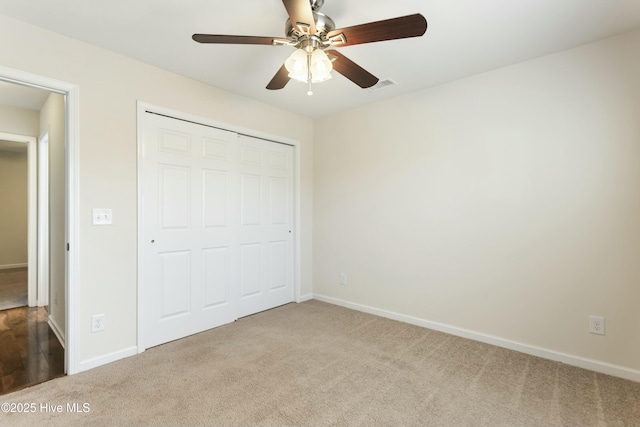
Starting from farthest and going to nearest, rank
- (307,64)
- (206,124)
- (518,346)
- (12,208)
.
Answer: (12,208), (206,124), (518,346), (307,64)

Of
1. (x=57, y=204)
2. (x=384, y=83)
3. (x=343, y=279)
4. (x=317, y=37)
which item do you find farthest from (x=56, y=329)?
(x=384, y=83)

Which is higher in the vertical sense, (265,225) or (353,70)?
(353,70)

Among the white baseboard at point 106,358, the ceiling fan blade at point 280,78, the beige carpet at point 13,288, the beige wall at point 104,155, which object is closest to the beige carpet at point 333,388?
the white baseboard at point 106,358

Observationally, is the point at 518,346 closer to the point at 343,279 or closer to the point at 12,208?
the point at 343,279

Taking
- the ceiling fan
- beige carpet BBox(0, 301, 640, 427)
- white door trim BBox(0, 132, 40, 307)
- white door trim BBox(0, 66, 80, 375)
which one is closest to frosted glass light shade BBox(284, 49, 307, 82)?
the ceiling fan

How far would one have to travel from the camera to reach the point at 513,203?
262cm

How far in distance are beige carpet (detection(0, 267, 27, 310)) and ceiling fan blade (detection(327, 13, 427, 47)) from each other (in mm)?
4943

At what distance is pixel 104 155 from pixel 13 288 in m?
4.02

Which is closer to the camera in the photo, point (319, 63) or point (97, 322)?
point (319, 63)

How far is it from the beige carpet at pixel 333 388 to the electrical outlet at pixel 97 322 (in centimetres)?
29

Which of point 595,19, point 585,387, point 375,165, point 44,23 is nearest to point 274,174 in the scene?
point 375,165

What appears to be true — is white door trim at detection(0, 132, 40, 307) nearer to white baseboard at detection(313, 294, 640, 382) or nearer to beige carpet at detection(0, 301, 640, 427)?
beige carpet at detection(0, 301, 640, 427)

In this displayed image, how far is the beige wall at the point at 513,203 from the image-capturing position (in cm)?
220

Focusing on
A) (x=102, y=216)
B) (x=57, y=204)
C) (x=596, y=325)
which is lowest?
(x=596, y=325)
